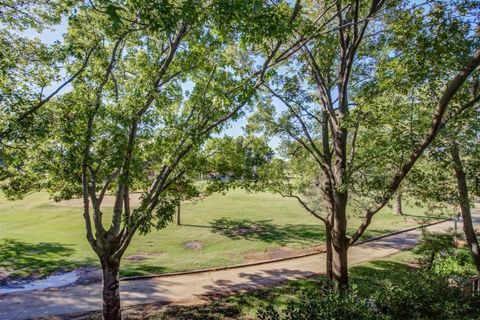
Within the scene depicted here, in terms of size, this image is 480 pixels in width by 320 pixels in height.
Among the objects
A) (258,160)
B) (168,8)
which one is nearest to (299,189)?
(258,160)

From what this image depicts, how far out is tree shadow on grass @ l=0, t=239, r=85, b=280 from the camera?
14.9 m

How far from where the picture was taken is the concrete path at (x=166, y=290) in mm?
11078

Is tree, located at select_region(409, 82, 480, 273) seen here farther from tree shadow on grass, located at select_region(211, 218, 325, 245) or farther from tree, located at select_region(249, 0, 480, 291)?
tree shadow on grass, located at select_region(211, 218, 325, 245)

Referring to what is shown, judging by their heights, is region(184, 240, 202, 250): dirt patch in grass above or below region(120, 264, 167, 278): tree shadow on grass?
above

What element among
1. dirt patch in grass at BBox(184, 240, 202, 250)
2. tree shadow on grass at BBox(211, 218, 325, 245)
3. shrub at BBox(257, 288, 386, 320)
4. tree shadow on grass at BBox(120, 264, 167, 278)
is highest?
shrub at BBox(257, 288, 386, 320)

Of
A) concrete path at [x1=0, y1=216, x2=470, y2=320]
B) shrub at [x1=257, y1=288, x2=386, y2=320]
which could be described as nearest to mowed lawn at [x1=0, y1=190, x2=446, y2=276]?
concrete path at [x1=0, y1=216, x2=470, y2=320]

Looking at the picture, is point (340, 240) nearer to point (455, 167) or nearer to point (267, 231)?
point (455, 167)

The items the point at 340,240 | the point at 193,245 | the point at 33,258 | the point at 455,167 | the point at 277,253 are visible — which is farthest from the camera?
the point at 193,245

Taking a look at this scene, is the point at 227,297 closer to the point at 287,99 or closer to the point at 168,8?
the point at 287,99

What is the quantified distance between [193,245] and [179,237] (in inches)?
85.0

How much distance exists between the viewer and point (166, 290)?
12516 millimetres

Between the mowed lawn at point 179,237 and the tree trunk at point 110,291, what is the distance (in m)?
5.69

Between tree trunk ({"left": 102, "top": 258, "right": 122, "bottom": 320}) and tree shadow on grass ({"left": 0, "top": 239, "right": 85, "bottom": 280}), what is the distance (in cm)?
797

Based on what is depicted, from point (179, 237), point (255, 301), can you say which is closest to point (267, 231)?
point (179, 237)
